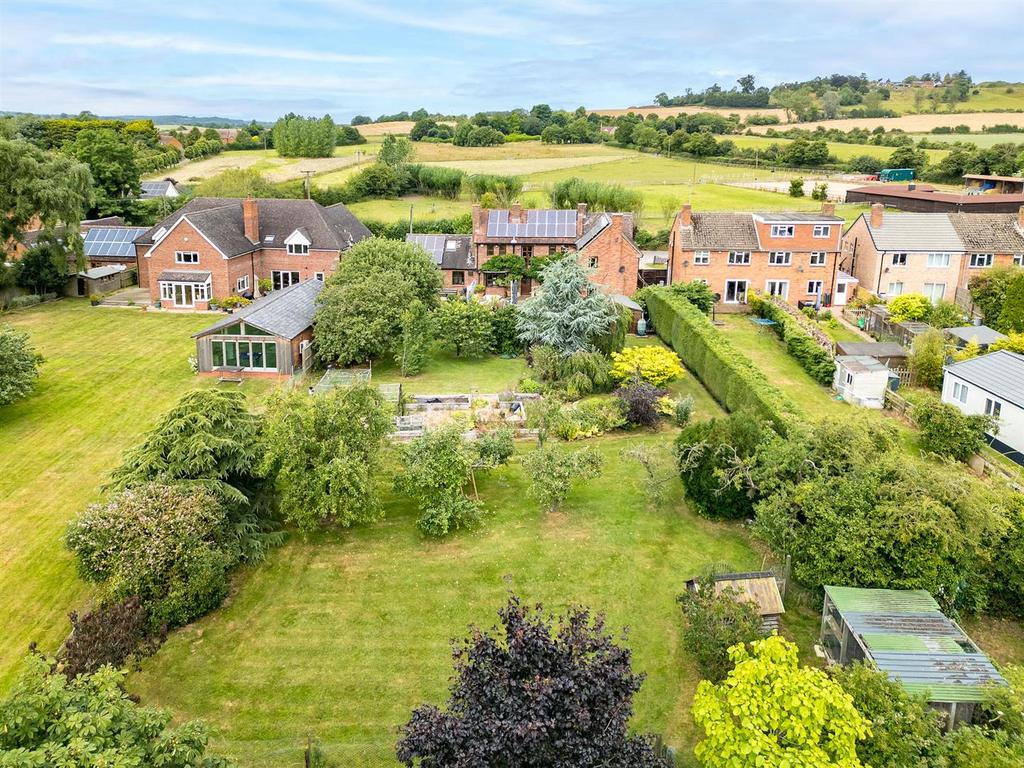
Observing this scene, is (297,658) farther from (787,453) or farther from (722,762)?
(787,453)

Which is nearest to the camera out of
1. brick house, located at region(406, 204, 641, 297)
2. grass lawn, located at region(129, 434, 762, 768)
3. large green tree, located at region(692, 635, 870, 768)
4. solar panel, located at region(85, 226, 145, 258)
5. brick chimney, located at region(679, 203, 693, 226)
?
large green tree, located at region(692, 635, 870, 768)

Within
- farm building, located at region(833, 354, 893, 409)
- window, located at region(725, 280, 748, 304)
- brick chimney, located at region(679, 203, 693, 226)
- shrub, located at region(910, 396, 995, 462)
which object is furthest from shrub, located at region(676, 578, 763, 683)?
brick chimney, located at region(679, 203, 693, 226)

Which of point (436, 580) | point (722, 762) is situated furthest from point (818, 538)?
point (436, 580)

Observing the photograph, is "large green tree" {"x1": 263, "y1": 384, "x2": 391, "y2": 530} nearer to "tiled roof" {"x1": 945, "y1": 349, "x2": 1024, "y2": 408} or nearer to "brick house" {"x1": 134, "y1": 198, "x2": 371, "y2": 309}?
"tiled roof" {"x1": 945, "y1": 349, "x2": 1024, "y2": 408}

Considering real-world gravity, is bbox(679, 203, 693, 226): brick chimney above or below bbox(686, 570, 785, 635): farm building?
above

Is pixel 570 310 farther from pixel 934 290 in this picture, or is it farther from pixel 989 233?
pixel 989 233

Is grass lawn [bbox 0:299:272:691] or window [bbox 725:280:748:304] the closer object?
grass lawn [bbox 0:299:272:691]

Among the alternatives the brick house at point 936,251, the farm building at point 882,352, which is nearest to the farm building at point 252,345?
the farm building at point 882,352
